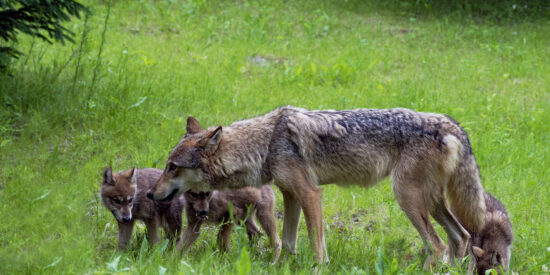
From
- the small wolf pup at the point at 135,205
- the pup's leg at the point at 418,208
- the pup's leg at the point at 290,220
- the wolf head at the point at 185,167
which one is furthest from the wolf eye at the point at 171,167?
the pup's leg at the point at 418,208

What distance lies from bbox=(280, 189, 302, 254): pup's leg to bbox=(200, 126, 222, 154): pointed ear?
96 centimetres

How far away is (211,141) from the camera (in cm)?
591

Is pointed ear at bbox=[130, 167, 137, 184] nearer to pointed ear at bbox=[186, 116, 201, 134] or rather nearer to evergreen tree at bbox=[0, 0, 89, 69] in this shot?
pointed ear at bbox=[186, 116, 201, 134]

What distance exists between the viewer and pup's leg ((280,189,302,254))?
6.38m

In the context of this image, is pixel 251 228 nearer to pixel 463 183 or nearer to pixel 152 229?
pixel 152 229

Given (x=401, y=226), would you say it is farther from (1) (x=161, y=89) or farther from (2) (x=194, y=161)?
(1) (x=161, y=89)

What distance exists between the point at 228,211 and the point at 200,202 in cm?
52

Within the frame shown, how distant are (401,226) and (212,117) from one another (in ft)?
11.3

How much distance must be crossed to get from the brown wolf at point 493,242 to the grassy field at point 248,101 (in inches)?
12.2

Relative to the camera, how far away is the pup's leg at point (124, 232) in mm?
6363

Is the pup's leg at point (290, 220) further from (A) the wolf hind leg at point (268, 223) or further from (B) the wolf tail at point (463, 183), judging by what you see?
(B) the wolf tail at point (463, 183)

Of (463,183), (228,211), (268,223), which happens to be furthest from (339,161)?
(228,211)

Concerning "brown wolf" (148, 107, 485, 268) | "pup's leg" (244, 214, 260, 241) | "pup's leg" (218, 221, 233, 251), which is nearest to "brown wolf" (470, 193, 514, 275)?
"brown wolf" (148, 107, 485, 268)

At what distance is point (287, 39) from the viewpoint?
1341cm
